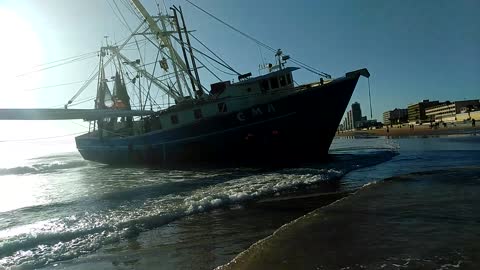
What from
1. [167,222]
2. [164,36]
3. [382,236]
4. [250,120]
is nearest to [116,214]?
[167,222]

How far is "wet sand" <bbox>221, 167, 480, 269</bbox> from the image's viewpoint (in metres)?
5.85

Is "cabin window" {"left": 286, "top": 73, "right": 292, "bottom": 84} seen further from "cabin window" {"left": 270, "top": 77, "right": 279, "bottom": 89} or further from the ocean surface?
the ocean surface

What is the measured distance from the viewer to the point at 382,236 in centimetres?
711

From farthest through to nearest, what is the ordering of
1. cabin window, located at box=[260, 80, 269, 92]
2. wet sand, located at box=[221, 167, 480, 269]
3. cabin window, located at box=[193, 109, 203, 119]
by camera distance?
cabin window, located at box=[193, 109, 203, 119] < cabin window, located at box=[260, 80, 269, 92] < wet sand, located at box=[221, 167, 480, 269]

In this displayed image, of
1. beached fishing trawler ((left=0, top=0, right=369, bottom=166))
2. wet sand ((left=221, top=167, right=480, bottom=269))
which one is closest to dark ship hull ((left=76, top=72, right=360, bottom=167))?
beached fishing trawler ((left=0, top=0, right=369, bottom=166))

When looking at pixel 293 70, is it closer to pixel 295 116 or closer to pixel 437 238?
pixel 295 116

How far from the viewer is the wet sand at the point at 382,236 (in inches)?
230

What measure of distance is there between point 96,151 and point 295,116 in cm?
2543

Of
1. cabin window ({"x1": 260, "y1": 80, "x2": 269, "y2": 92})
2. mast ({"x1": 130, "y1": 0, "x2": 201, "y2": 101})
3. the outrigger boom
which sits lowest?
the outrigger boom

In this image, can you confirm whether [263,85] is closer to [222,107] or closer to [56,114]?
[222,107]

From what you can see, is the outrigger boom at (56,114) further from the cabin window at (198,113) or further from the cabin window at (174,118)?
the cabin window at (198,113)

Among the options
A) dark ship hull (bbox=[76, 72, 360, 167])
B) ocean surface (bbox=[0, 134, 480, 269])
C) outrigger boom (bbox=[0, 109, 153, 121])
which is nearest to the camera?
ocean surface (bbox=[0, 134, 480, 269])

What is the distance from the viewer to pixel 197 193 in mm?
15781

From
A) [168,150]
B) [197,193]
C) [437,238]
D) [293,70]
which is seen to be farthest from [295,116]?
[437,238]
